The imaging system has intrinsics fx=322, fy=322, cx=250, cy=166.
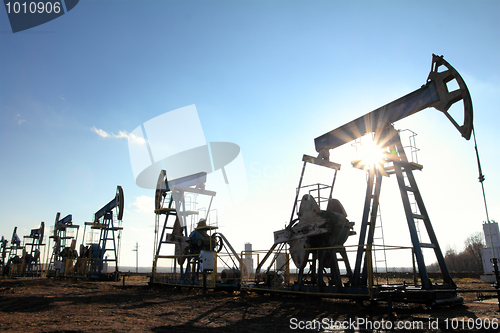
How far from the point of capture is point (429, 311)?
6.61 metres

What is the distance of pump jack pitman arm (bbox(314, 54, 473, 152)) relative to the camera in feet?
24.6

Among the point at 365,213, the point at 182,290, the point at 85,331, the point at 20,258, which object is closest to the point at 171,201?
the point at 182,290

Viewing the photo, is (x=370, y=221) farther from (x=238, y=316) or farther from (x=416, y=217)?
(x=238, y=316)

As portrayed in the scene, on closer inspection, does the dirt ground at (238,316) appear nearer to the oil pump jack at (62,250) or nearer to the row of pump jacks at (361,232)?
the row of pump jacks at (361,232)

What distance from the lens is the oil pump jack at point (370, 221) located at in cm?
741

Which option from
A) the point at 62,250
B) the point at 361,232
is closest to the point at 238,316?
the point at 361,232

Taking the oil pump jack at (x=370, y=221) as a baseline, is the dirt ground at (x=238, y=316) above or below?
below

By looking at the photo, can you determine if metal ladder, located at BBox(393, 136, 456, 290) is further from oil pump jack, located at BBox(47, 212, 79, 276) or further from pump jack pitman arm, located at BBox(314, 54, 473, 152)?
oil pump jack, located at BBox(47, 212, 79, 276)

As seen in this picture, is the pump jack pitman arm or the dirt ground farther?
the pump jack pitman arm

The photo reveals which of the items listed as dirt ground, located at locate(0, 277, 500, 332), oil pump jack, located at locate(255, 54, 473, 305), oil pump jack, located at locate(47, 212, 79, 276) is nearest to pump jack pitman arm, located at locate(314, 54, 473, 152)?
oil pump jack, located at locate(255, 54, 473, 305)

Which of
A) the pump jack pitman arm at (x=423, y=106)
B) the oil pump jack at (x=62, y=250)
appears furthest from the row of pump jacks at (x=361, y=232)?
the oil pump jack at (x=62, y=250)

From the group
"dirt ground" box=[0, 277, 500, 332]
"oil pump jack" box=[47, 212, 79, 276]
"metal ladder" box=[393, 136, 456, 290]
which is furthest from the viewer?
"oil pump jack" box=[47, 212, 79, 276]

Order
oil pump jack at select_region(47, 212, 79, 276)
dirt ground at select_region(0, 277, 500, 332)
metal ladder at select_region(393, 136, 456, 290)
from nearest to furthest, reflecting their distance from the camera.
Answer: dirt ground at select_region(0, 277, 500, 332) < metal ladder at select_region(393, 136, 456, 290) < oil pump jack at select_region(47, 212, 79, 276)

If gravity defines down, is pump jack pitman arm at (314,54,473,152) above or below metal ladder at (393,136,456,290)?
above
